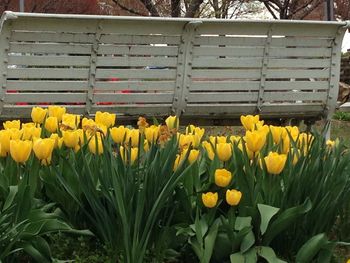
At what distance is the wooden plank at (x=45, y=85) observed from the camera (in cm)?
436

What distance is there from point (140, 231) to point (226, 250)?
0.91ft

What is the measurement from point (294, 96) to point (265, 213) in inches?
124

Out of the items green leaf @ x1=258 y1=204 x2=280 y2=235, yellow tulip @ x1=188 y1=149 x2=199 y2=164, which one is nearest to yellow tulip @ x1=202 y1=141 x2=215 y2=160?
yellow tulip @ x1=188 y1=149 x2=199 y2=164

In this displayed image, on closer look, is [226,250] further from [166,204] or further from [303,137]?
[303,137]

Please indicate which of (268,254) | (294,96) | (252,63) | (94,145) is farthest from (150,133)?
(294,96)

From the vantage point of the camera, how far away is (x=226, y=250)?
2.10 meters

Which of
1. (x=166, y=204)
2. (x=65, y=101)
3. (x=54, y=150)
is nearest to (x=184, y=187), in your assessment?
(x=166, y=204)

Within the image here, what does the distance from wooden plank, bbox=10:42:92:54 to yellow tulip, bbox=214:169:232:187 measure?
2.48 m

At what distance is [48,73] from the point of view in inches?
174

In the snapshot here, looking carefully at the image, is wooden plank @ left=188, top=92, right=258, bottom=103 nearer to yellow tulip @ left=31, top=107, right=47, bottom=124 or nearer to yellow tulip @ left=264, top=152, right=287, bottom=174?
yellow tulip @ left=31, top=107, right=47, bottom=124

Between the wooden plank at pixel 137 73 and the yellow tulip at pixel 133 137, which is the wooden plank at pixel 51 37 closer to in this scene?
the wooden plank at pixel 137 73

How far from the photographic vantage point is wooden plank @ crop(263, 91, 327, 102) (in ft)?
16.4

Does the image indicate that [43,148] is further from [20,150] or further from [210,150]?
[210,150]

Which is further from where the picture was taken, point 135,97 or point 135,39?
point 135,97
